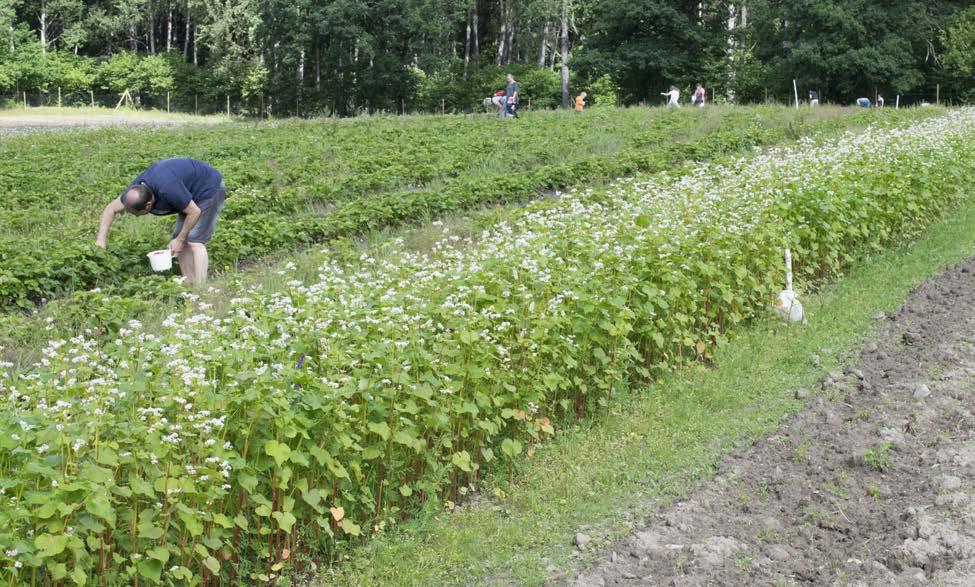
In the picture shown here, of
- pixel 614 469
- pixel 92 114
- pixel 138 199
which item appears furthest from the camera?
pixel 92 114

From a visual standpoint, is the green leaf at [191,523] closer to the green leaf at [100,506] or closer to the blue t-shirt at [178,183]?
the green leaf at [100,506]

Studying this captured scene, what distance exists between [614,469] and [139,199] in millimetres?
5164

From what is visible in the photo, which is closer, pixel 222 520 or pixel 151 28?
pixel 222 520

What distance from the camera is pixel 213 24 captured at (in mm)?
63312

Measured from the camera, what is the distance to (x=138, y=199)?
895 centimetres

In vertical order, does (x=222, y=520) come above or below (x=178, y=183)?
below

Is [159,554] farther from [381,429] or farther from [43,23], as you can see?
[43,23]

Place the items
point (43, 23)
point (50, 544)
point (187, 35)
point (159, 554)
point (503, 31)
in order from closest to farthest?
point (50, 544) → point (159, 554) → point (503, 31) → point (43, 23) → point (187, 35)

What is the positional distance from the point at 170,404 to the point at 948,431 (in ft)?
16.1

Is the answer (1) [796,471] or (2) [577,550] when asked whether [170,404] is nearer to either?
(2) [577,550]

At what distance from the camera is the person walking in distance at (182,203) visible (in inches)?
359

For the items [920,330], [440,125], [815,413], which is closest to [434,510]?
[815,413]

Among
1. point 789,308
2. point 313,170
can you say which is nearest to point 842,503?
point 789,308

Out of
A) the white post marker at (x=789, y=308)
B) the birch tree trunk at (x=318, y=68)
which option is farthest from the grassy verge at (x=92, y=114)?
the white post marker at (x=789, y=308)
